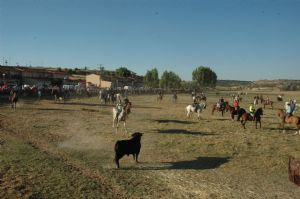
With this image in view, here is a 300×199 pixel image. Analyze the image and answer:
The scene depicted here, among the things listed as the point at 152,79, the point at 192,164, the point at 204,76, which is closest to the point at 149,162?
the point at 192,164

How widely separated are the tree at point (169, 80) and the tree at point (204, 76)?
18.9m

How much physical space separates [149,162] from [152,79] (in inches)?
4730

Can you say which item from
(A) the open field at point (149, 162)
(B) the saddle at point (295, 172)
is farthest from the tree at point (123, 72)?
(B) the saddle at point (295, 172)

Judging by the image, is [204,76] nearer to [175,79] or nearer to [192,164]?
[175,79]

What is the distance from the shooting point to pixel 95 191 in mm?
10461

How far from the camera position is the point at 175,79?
137 metres

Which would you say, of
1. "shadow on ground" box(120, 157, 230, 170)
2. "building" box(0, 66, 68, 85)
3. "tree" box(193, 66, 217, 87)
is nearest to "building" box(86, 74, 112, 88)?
"building" box(0, 66, 68, 85)

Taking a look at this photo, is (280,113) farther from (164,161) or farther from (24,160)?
(24,160)

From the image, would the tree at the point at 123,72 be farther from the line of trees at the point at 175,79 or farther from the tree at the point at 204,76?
the tree at the point at 204,76

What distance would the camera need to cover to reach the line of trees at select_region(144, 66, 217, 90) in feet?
440

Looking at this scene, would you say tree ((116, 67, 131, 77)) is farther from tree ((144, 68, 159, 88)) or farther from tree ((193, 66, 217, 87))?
tree ((193, 66, 217, 87))

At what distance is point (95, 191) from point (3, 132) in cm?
1122

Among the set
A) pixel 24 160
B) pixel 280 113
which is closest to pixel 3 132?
pixel 24 160

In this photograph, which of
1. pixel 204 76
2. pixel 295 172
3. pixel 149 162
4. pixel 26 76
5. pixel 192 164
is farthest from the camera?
pixel 204 76
